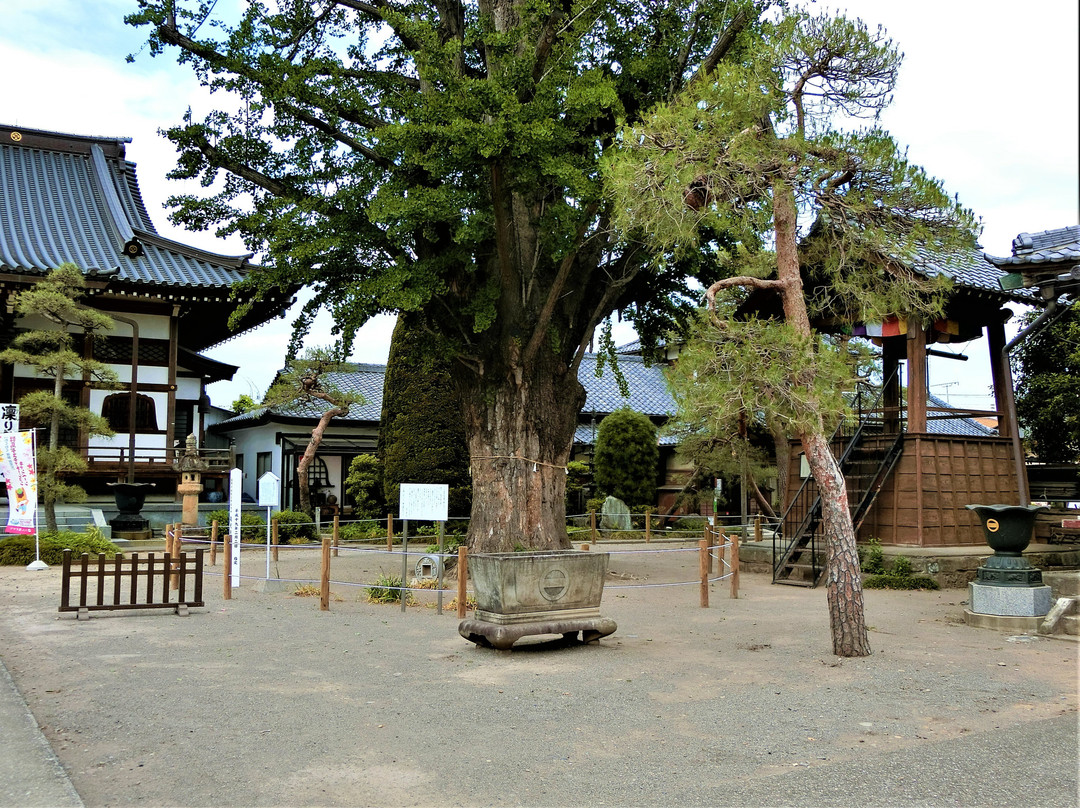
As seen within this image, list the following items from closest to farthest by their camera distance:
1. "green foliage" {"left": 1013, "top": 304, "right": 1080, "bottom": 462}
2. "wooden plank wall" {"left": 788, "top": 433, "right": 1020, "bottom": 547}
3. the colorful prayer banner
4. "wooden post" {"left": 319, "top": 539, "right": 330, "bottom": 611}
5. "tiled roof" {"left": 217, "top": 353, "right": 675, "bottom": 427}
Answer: "wooden post" {"left": 319, "top": 539, "right": 330, "bottom": 611} < "wooden plank wall" {"left": 788, "top": 433, "right": 1020, "bottom": 547} < the colorful prayer banner < "green foliage" {"left": 1013, "top": 304, "right": 1080, "bottom": 462} < "tiled roof" {"left": 217, "top": 353, "right": 675, "bottom": 427}

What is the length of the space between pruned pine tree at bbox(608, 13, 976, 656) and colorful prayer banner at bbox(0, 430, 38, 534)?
1147 cm

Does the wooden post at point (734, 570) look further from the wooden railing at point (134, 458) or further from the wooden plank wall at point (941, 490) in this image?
the wooden railing at point (134, 458)

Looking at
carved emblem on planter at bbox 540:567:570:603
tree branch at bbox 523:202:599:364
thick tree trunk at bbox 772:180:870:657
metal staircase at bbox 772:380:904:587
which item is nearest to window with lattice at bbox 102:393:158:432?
tree branch at bbox 523:202:599:364

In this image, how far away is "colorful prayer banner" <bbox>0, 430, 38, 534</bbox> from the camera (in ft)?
47.7

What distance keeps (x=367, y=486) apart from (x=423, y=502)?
1280 cm

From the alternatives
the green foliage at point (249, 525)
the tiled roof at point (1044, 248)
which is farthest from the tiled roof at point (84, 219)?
the tiled roof at point (1044, 248)

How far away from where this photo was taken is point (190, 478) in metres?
21.9

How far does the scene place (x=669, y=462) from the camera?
31938 millimetres

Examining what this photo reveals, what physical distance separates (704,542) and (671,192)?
18.5 ft

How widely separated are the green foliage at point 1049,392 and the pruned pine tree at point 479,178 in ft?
26.4

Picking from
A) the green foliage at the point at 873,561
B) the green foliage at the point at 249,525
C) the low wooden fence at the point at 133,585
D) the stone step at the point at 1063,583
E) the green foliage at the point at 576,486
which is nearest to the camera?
the low wooden fence at the point at 133,585

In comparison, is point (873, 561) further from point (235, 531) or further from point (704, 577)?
Answer: point (235, 531)

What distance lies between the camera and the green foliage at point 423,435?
21.1 metres

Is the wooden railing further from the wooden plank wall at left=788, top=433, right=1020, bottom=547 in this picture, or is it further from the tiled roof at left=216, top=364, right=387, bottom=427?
the wooden plank wall at left=788, top=433, right=1020, bottom=547
